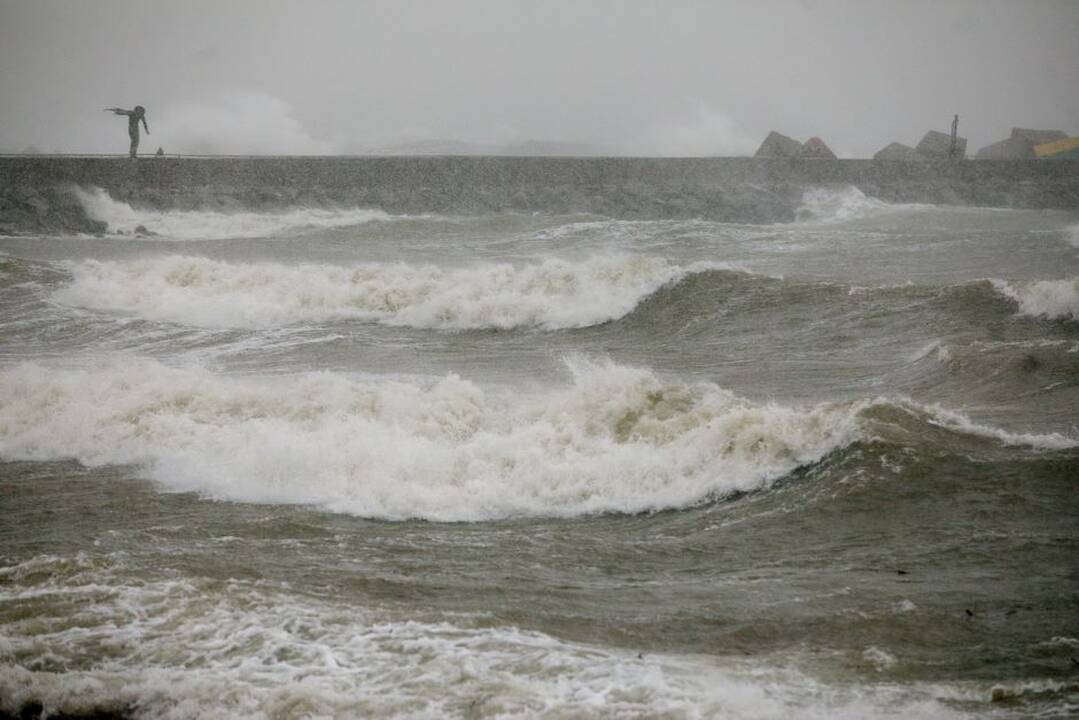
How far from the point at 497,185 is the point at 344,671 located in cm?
2722

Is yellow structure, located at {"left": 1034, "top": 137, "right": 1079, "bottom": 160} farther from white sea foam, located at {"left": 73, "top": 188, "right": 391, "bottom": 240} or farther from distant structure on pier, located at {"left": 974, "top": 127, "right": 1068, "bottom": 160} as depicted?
white sea foam, located at {"left": 73, "top": 188, "right": 391, "bottom": 240}

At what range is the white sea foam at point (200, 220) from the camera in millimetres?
26875

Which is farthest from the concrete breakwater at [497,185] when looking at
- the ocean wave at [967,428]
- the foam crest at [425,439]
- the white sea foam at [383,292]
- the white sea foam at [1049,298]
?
the ocean wave at [967,428]

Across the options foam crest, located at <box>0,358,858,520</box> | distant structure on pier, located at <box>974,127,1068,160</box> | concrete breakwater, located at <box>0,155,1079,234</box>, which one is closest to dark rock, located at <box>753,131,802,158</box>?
concrete breakwater, located at <box>0,155,1079,234</box>

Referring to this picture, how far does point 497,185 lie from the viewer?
30672 millimetres

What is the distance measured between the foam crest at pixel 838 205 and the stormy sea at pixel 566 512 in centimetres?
1599

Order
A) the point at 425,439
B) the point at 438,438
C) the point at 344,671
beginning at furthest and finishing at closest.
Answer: the point at 438,438
the point at 425,439
the point at 344,671

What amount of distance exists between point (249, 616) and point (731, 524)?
2789 millimetres

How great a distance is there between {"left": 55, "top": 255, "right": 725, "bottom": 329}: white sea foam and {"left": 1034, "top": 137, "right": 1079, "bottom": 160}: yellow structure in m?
25.3

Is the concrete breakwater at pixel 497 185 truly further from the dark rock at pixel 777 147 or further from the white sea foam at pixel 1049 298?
the white sea foam at pixel 1049 298

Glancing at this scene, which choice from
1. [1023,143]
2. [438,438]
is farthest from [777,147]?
[438,438]

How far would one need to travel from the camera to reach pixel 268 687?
4023 millimetres

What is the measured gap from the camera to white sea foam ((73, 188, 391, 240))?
26875 millimetres

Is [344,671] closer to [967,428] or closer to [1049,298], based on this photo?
[967,428]
